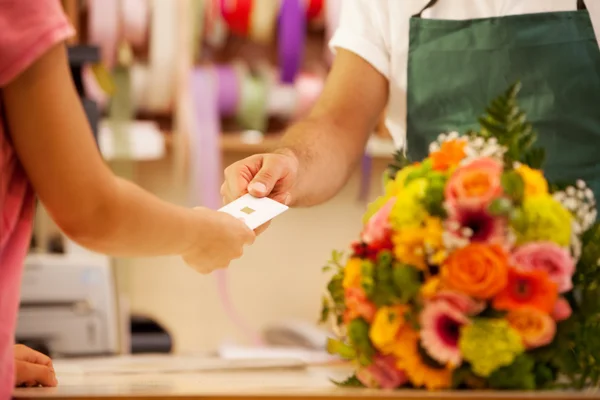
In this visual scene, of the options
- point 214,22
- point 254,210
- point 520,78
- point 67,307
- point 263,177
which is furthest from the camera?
point 214,22

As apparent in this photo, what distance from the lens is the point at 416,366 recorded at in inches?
32.2

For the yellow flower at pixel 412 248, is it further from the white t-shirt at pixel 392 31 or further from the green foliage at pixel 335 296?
the white t-shirt at pixel 392 31

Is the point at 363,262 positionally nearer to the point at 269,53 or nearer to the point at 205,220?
the point at 205,220

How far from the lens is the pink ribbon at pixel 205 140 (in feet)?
9.50

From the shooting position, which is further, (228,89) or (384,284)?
(228,89)

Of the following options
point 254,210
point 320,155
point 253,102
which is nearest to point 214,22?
point 253,102

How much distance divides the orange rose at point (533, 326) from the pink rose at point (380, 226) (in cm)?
15

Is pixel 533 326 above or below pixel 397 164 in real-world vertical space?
below

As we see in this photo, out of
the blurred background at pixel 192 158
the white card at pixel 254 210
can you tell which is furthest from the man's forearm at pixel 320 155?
the blurred background at pixel 192 158

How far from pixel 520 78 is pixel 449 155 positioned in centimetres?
72

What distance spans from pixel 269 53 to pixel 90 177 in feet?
8.24

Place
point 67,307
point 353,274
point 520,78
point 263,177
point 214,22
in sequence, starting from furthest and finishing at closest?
point 214,22
point 67,307
point 520,78
point 263,177
point 353,274

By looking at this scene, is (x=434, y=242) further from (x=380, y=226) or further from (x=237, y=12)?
(x=237, y=12)

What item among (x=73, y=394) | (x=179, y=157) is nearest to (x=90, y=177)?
(x=73, y=394)
